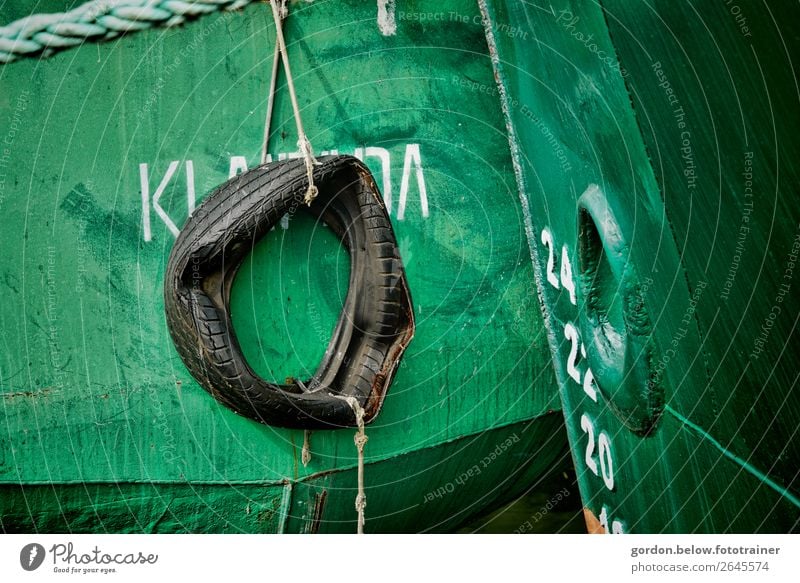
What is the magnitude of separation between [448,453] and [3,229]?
1.47 meters

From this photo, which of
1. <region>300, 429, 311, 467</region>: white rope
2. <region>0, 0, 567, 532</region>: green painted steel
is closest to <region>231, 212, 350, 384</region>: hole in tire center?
<region>0, 0, 567, 532</region>: green painted steel

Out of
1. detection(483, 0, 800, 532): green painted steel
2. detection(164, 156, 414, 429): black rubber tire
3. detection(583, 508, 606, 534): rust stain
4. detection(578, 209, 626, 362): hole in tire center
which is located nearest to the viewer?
detection(483, 0, 800, 532): green painted steel

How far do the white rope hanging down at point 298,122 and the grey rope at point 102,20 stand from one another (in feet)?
0.53

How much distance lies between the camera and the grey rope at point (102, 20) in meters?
2.63

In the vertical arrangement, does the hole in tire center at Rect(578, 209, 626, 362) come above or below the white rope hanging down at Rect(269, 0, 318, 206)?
below

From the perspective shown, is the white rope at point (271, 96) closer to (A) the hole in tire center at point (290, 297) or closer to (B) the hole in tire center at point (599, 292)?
(A) the hole in tire center at point (290, 297)

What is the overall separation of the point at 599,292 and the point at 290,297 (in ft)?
2.87

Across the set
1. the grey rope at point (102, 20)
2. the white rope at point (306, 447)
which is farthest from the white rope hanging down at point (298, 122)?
the white rope at point (306, 447)

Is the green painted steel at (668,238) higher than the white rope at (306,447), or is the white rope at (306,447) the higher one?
the green painted steel at (668,238)

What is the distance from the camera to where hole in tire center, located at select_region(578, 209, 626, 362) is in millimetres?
2523

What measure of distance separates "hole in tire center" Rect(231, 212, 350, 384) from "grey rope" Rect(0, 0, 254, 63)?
67 centimetres

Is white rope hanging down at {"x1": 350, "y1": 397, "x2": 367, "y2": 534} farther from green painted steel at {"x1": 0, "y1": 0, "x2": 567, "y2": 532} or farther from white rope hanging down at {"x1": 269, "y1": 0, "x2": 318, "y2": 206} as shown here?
white rope hanging down at {"x1": 269, "y1": 0, "x2": 318, "y2": 206}

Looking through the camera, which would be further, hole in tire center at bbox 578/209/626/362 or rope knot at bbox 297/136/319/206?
hole in tire center at bbox 578/209/626/362
